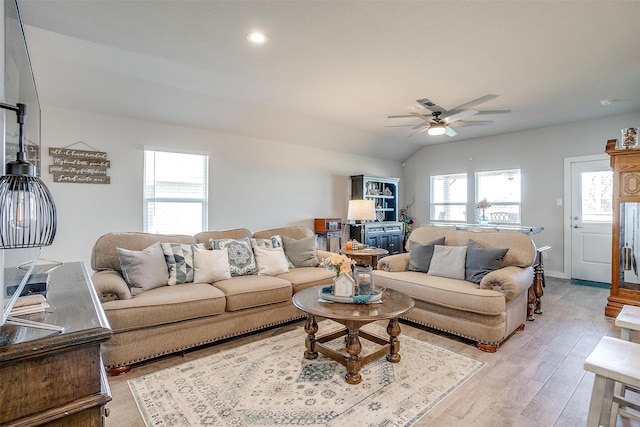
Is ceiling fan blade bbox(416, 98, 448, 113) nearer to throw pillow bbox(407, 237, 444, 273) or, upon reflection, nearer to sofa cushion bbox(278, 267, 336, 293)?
throw pillow bbox(407, 237, 444, 273)

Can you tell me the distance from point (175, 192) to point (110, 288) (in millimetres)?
2137

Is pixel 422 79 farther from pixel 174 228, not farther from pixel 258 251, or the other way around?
pixel 174 228

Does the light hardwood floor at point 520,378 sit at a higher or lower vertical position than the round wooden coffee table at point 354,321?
lower

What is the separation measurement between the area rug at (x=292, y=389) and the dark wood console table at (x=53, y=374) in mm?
1159

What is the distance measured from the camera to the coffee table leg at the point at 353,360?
7.16ft

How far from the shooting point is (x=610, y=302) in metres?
3.61

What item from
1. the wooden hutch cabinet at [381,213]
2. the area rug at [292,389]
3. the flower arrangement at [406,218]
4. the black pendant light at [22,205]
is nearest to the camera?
the black pendant light at [22,205]

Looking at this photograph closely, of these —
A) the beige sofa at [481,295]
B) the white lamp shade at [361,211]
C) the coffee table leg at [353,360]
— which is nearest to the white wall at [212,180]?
the white lamp shade at [361,211]

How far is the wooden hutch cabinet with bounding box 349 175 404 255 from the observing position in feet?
20.3

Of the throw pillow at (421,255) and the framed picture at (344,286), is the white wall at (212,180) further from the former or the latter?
the framed picture at (344,286)

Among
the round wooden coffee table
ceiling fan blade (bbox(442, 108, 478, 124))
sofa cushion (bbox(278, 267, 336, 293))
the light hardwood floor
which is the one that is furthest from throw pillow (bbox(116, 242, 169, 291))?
ceiling fan blade (bbox(442, 108, 478, 124))

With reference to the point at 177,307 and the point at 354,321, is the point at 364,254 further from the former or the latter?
the point at 177,307

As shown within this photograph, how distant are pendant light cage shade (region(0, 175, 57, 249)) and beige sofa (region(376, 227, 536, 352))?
2.86m

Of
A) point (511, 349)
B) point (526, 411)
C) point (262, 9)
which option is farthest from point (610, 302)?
point (262, 9)
